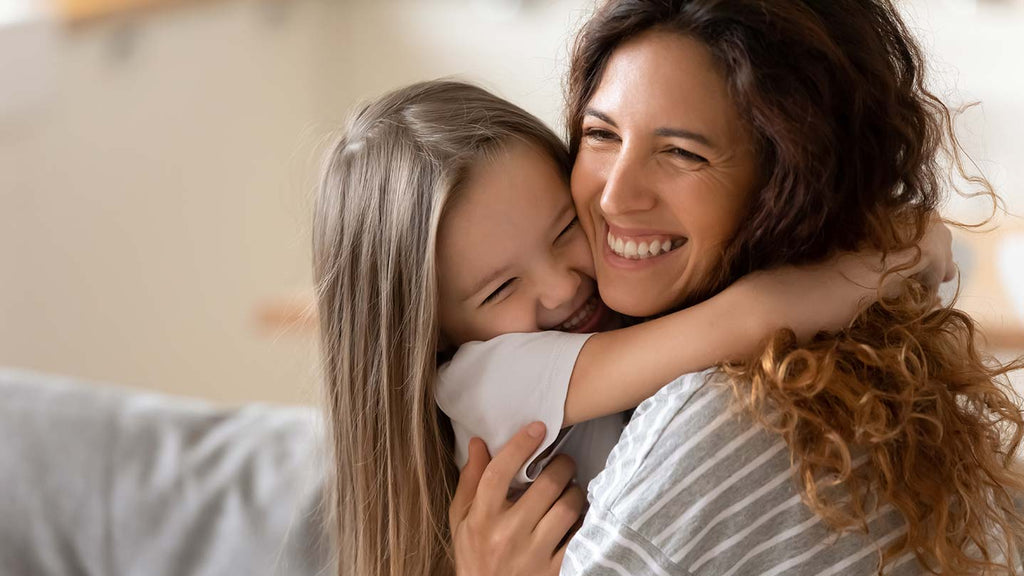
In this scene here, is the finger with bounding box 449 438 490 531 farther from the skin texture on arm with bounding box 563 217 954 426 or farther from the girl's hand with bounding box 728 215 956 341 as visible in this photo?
the girl's hand with bounding box 728 215 956 341

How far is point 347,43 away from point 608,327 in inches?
107

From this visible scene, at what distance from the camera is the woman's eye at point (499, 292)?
1.38 meters

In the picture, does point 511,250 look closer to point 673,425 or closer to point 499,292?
point 499,292

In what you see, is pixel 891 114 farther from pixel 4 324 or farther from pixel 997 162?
pixel 4 324

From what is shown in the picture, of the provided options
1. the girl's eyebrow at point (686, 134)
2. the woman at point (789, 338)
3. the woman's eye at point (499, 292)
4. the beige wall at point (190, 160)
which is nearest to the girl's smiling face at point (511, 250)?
the woman's eye at point (499, 292)

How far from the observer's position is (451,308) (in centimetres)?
140

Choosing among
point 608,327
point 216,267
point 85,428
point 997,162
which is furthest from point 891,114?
point 216,267

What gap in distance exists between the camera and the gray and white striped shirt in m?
1.12

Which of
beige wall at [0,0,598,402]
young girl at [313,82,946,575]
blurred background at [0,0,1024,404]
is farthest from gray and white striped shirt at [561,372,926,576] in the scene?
beige wall at [0,0,598,402]

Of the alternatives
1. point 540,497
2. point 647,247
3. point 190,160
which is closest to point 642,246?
point 647,247

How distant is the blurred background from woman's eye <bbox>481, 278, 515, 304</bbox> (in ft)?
4.32

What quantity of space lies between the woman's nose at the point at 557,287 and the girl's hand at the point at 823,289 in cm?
22

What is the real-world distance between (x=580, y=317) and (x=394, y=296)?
0.79ft

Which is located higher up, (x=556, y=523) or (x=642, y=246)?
(x=642, y=246)
